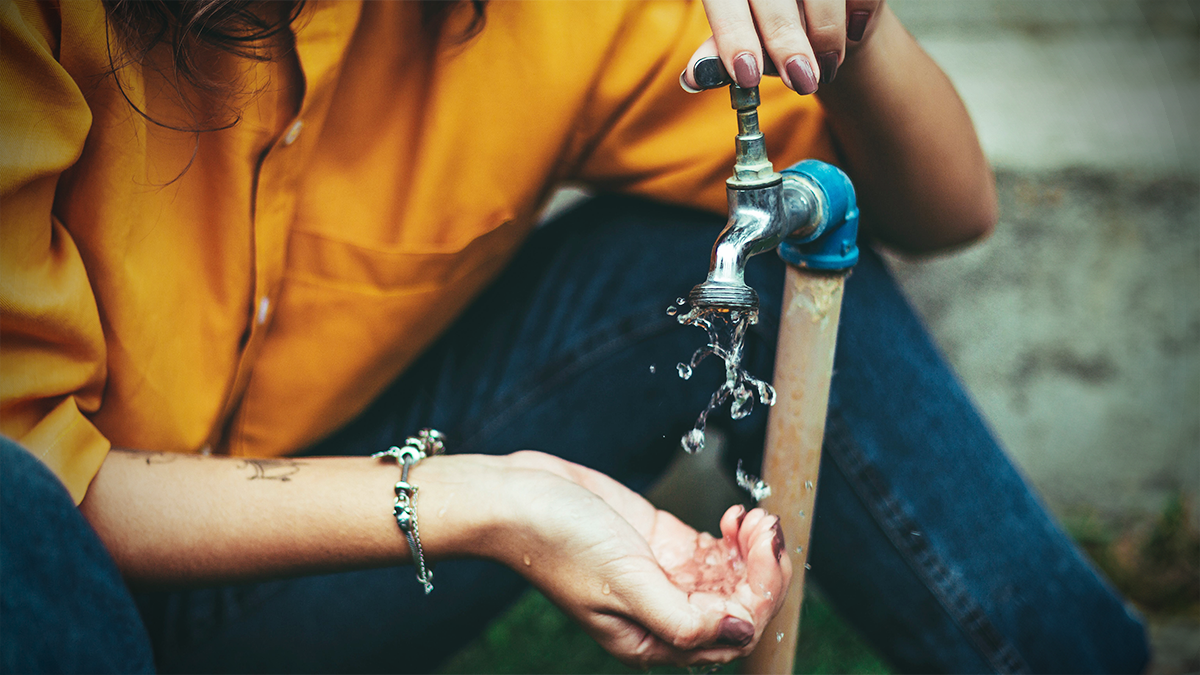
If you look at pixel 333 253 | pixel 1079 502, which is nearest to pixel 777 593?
pixel 333 253

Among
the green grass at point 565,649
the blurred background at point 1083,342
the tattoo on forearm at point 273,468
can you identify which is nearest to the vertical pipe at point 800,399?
the tattoo on forearm at point 273,468

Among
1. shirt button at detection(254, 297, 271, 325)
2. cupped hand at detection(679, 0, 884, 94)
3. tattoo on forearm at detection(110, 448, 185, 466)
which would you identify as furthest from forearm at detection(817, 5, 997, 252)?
tattoo on forearm at detection(110, 448, 185, 466)

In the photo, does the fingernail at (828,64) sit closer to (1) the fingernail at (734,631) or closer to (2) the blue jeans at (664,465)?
(2) the blue jeans at (664,465)

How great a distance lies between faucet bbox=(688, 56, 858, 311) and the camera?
21.5 inches

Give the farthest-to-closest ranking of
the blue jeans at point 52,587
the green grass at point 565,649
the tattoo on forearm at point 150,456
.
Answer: the green grass at point 565,649 → the tattoo on forearm at point 150,456 → the blue jeans at point 52,587

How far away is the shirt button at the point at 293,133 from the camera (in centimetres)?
76

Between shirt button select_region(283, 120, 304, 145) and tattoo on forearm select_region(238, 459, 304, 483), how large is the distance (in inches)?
12.0

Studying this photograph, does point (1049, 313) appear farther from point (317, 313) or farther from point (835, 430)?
point (317, 313)

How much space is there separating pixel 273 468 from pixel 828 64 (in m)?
0.60

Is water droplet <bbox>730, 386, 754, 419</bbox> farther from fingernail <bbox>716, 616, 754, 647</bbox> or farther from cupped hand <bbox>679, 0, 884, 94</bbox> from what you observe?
cupped hand <bbox>679, 0, 884, 94</bbox>

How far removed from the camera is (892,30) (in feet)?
2.24

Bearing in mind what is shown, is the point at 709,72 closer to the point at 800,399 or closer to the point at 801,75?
the point at 801,75

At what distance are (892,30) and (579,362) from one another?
447 mm

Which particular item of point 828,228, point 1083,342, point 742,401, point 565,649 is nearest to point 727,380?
point 742,401
